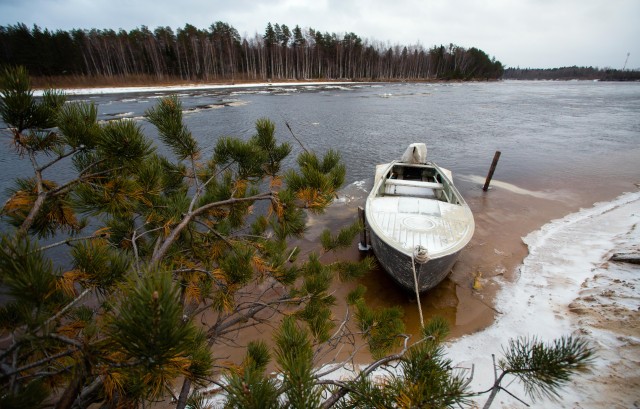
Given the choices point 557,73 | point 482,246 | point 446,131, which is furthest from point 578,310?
point 557,73

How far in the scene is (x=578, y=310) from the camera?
4.85 metres

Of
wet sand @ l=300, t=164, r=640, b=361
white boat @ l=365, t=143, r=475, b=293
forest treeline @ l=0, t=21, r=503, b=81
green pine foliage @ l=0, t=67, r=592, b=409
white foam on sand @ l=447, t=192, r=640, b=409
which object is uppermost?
forest treeline @ l=0, t=21, r=503, b=81

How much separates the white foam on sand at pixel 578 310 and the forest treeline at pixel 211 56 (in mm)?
59266

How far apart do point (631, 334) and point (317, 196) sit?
16.7 feet

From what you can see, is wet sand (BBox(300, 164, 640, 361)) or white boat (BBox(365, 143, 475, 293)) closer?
white boat (BBox(365, 143, 475, 293))

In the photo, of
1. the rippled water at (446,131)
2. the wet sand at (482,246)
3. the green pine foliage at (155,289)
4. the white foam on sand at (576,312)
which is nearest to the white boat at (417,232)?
the wet sand at (482,246)

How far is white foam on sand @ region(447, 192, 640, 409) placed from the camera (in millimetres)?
3234

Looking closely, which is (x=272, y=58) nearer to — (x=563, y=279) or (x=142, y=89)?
(x=142, y=89)

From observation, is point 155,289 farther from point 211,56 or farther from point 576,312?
point 211,56

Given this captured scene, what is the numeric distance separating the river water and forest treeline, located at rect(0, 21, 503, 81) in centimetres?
3585

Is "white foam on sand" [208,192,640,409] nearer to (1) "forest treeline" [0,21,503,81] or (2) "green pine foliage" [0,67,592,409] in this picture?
(2) "green pine foliage" [0,67,592,409]

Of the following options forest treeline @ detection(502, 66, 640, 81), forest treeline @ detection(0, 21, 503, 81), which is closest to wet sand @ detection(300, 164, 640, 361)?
forest treeline @ detection(0, 21, 503, 81)

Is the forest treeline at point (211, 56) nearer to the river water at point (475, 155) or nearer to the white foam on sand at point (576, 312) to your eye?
the river water at point (475, 155)

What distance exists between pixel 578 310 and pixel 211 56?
6507cm
